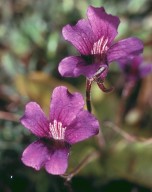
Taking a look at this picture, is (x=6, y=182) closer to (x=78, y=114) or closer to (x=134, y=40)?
(x=78, y=114)

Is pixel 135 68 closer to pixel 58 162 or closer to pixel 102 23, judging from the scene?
pixel 102 23

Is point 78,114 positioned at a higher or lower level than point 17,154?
lower

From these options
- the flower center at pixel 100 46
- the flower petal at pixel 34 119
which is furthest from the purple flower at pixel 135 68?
the flower petal at pixel 34 119

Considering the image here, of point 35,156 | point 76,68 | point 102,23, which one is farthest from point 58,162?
point 102,23

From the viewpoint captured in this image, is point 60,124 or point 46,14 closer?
point 60,124

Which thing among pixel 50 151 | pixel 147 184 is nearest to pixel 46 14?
pixel 147 184

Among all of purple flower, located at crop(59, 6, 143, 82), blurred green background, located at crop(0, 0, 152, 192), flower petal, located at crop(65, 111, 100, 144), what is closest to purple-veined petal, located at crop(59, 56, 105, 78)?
purple flower, located at crop(59, 6, 143, 82)
